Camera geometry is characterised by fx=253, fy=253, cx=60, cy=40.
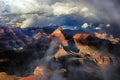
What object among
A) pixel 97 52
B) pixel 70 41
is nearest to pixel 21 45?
pixel 70 41

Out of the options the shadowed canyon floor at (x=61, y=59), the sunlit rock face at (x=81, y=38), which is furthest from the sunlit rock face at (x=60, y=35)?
the sunlit rock face at (x=81, y=38)

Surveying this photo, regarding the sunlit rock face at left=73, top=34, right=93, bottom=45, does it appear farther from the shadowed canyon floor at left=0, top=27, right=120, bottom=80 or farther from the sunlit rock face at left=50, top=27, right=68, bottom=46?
the sunlit rock face at left=50, top=27, right=68, bottom=46

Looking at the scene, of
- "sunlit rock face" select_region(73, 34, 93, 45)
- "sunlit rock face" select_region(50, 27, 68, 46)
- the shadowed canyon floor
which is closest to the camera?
the shadowed canyon floor

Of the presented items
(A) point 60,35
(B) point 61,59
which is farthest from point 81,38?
(B) point 61,59

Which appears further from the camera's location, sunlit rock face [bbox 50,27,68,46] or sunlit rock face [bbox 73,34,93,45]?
sunlit rock face [bbox 73,34,93,45]

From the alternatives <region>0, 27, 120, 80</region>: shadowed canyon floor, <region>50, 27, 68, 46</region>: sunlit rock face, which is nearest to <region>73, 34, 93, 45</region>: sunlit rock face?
<region>0, 27, 120, 80</region>: shadowed canyon floor

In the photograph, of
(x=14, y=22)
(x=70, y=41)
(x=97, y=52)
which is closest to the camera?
(x=14, y=22)

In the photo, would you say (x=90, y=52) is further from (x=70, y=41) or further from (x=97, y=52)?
(x=70, y=41)

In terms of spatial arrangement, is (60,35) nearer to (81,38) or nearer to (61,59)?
(81,38)

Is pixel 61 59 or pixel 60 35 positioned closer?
pixel 61 59

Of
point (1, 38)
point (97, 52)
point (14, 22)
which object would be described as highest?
point (14, 22)

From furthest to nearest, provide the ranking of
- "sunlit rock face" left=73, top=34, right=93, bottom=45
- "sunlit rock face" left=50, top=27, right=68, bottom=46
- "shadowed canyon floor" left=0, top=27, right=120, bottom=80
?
"sunlit rock face" left=73, top=34, right=93, bottom=45 → "sunlit rock face" left=50, top=27, right=68, bottom=46 → "shadowed canyon floor" left=0, top=27, right=120, bottom=80
